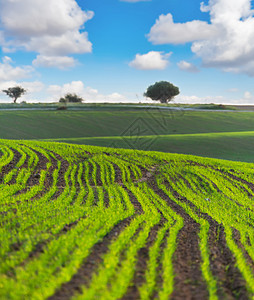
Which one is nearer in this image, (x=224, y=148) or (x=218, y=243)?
(x=218, y=243)

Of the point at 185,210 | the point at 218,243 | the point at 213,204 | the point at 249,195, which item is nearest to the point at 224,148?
the point at 249,195

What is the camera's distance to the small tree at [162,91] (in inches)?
3918

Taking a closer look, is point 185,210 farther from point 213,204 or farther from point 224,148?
point 224,148

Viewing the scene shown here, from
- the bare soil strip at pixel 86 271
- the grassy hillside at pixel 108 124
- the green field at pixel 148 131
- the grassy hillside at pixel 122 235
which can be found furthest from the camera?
the grassy hillside at pixel 108 124

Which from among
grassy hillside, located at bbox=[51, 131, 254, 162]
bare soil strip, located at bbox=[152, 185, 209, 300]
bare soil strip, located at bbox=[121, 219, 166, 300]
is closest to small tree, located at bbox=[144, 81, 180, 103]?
grassy hillside, located at bbox=[51, 131, 254, 162]

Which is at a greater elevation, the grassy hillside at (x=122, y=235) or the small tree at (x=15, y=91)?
the small tree at (x=15, y=91)

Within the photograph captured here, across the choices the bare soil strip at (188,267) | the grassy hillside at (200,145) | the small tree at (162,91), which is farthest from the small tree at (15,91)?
the bare soil strip at (188,267)

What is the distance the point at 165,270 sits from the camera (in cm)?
476

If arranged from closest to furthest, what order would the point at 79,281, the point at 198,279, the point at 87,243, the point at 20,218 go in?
1. the point at 79,281
2. the point at 198,279
3. the point at 87,243
4. the point at 20,218

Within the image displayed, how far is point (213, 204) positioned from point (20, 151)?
1259 cm

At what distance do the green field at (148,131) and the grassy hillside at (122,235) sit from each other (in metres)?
11.9

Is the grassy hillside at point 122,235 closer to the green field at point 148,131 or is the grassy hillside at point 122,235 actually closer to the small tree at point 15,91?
the green field at point 148,131

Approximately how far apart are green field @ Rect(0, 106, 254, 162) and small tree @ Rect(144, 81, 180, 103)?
4325 centimetres

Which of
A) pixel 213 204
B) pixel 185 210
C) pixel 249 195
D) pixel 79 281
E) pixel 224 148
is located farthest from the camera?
pixel 224 148
